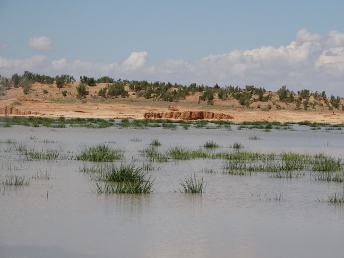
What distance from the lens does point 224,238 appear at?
816 centimetres

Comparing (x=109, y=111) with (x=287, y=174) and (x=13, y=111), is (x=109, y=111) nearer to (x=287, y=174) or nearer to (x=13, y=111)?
(x=13, y=111)

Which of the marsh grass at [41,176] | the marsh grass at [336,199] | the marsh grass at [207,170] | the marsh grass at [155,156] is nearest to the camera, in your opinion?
the marsh grass at [336,199]

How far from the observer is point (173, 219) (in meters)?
9.32

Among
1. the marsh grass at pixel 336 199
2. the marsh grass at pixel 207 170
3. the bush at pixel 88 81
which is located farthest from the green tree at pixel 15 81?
the marsh grass at pixel 336 199

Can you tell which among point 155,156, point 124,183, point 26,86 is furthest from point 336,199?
A: point 26,86

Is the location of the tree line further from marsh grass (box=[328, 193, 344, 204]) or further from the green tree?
marsh grass (box=[328, 193, 344, 204])

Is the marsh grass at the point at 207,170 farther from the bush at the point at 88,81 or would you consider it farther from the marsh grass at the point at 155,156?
the bush at the point at 88,81

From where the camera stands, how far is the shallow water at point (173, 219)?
24.7 feet

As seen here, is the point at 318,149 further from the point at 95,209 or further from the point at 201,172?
the point at 95,209

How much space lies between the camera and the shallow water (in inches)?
297

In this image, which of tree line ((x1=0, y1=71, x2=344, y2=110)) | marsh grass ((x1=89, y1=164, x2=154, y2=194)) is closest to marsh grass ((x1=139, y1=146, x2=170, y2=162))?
marsh grass ((x1=89, y1=164, x2=154, y2=194))

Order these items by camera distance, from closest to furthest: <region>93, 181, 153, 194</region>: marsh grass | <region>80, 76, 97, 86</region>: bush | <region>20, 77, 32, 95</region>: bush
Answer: <region>93, 181, 153, 194</region>: marsh grass, <region>20, 77, 32, 95</region>: bush, <region>80, 76, 97, 86</region>: bush

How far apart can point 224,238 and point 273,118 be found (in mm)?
47794

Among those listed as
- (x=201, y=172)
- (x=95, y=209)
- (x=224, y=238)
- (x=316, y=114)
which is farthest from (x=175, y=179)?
(x=316, y=114)
